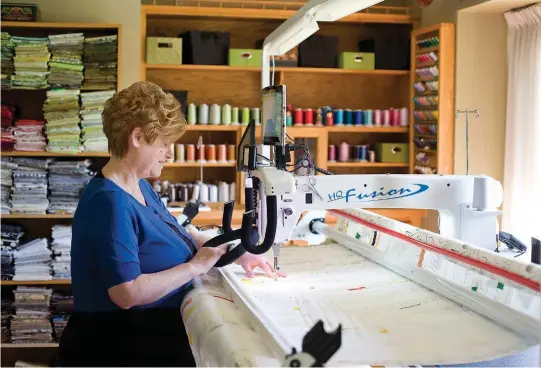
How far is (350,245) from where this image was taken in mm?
2875

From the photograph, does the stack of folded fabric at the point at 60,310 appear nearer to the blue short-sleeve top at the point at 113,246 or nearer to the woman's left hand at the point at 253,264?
the woman's left hand at the point at 253,264

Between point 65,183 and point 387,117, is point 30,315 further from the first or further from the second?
point 387,117

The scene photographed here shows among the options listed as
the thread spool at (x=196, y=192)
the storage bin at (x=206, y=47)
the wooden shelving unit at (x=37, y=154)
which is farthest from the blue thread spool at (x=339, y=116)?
the wooden shelving unit at (x=37, y=154)

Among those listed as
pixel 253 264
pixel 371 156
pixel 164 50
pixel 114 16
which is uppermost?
pixel 114 16

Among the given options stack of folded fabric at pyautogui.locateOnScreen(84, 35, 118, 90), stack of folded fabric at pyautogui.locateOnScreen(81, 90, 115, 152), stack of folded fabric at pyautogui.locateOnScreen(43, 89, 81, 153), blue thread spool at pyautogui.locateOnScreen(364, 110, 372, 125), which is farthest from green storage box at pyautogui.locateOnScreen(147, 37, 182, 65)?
blue thread spool at pyautogui.locateOnScreen(364, 110, 372, 125)

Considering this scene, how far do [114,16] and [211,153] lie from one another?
109cm

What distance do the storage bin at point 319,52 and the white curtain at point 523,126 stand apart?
3.98 ft

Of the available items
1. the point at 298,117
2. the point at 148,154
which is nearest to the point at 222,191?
the point at 298,117

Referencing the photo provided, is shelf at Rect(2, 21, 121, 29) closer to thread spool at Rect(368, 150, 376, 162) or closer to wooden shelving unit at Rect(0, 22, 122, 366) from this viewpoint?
wooden shelving unit at Rect(0, 22, 122, 366)

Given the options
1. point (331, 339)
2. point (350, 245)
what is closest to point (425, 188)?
point (350, 245)

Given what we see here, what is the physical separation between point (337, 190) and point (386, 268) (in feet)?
1.04

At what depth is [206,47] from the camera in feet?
17.0

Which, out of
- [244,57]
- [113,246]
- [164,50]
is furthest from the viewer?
[244,57]

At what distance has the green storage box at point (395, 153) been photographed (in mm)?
5441
